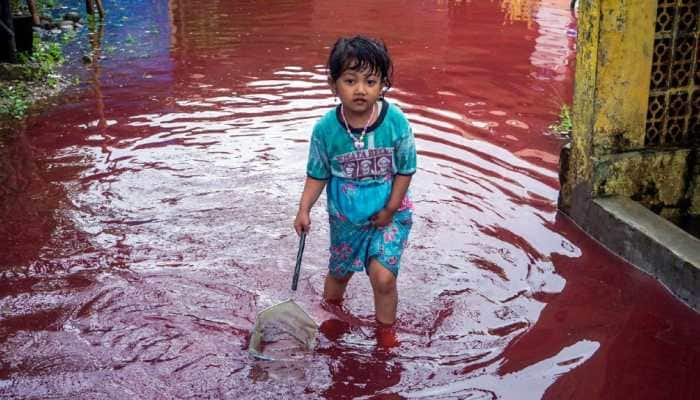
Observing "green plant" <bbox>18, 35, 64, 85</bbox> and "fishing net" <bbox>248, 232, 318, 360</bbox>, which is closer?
"fishing net" <bbox>248, 232, 318, 360</bbox>

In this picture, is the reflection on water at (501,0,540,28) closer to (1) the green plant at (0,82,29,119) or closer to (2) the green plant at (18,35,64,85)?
(2) the green plant at (18,35,64,85)

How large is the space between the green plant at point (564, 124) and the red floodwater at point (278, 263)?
149mm

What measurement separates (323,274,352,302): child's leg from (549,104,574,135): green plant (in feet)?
11.2

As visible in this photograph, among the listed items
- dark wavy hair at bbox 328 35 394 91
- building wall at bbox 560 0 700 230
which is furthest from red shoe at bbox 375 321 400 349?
building wall at bbox 560 0 700 230

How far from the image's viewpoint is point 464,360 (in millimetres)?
3436

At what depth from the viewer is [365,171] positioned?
3338 mm

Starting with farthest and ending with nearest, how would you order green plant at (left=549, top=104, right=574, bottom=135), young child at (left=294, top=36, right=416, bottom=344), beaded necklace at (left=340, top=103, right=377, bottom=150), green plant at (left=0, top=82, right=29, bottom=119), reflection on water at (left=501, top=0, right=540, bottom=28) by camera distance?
1. reflection on water at (left=501, top=0, right=540, bottom=28)
2. green plant at (left=0, top=82, right=29, bottom=119)
3. green plant at (left=549, top=104, right=574, bottom=135)
4. beaded necklace at (left=340, top=103, right=377, bottom=150)
5. young child at (left=294, top=36, right=416, bottom=344)

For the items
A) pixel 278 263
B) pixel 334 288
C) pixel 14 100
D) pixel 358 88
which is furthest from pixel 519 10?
pixel 358 88

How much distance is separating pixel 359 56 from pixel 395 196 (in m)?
0.67

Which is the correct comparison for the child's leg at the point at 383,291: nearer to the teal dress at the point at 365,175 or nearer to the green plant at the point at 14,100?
the teal dress at the point at 365,175

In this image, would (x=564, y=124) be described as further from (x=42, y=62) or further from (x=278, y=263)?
(x=42, y=62)

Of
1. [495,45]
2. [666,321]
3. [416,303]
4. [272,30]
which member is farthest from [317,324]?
[272,30]

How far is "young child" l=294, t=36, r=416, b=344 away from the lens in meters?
3.13

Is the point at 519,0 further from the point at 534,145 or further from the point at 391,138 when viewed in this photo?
the point at 391,138
